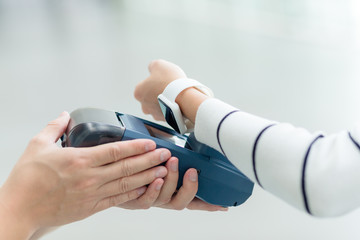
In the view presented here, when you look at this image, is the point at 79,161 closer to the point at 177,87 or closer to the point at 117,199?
the point at 117,199

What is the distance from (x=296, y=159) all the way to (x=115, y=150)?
0.98 ft

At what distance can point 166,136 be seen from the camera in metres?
0.84

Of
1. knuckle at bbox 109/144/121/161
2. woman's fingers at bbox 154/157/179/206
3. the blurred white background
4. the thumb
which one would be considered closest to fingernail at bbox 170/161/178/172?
woman's fingers at bbox 154/157/179/206

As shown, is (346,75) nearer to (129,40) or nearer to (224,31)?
(224,31)

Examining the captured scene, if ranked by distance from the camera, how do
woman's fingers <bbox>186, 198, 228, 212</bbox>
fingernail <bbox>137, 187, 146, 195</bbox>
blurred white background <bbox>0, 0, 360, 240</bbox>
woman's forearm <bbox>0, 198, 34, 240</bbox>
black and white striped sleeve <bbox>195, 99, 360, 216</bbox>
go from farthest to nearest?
blurred white background <bbox>0, 0, 360, 240</bbox>, woman's fingers <bbox>186, 198, 228, 212</bbox>, fingernail <bbox>137, 187, 146, 195</bbox>, woman's forearm <bbox>0, 198, 34, 240</bbox>, black and white striped sleeve <bbox>195, 99, 360, 216</bbox>

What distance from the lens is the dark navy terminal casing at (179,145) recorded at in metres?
0.72

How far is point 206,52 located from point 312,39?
60 cm

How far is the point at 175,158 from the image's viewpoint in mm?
750

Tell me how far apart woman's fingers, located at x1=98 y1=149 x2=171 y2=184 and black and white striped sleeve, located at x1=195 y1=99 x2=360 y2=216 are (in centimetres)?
14

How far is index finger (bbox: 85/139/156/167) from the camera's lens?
69 cm

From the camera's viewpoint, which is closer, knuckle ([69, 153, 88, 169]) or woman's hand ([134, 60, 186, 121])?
knuckle ([69, 153, 88, 169])

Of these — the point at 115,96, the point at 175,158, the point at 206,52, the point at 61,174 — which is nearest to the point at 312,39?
the point at 206,52

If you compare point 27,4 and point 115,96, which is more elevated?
point 27,4

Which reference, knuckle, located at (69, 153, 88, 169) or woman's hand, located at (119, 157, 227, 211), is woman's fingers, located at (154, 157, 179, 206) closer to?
woman's hand, located at (119, 157, 227, 211)
